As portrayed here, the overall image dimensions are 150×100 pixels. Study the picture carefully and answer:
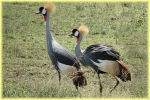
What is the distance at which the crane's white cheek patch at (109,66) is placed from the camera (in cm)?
691

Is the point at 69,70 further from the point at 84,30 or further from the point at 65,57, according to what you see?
the point at 84,30

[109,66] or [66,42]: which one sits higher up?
[66,42]

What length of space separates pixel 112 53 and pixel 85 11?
469 cm

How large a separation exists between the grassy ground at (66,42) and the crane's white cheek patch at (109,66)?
1.20 feet

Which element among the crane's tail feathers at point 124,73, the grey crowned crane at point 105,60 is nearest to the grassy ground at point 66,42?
the crane's tail feathers at point 124,73

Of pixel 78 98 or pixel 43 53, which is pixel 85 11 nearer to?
pixel 43 53

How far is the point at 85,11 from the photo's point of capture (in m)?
11.5

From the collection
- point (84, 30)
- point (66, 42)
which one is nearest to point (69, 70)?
point (84, 30)

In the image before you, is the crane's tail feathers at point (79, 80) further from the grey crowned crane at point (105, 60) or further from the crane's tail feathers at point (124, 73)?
the crane's tail feathers at point (124, 73)

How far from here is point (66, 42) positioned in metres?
9.31

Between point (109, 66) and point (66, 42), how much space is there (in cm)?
256

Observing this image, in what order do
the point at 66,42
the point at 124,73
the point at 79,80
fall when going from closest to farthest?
the point at 79,80, the point at 124,73, the point at 66,42

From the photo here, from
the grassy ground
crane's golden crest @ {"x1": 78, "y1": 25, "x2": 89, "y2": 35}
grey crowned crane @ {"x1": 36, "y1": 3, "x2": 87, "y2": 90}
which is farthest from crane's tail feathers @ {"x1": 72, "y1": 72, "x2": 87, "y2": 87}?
crane's golden crest @ {"x1": 78, "y1": 25, "x2": 89, "y2": 35}

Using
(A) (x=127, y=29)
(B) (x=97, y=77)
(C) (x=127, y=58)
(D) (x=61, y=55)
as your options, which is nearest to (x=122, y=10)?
(A) (x=127, y=29)
